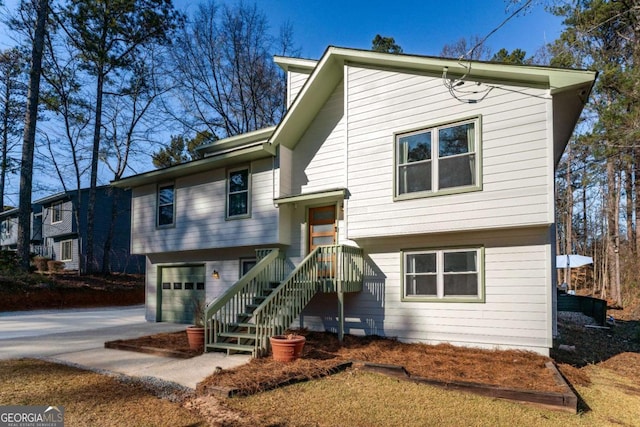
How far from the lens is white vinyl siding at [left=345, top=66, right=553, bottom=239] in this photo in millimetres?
7523

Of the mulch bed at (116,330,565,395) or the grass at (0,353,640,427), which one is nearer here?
the grass at (0,353,640,427)

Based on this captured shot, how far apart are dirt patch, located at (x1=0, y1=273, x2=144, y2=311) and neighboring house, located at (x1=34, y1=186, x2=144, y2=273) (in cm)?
553

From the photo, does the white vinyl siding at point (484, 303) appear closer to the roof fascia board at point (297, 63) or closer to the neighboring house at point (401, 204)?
the neighboring house at point (401, 204)

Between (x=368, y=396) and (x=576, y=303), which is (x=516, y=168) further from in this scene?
(x=576, y=303)

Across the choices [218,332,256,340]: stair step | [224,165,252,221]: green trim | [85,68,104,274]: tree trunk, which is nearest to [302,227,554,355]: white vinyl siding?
[218,332,256,340]: stair step

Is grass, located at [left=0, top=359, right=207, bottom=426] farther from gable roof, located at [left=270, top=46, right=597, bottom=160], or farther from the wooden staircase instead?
gable roof, located at [left=270, top=46, right=597, bottom=160]

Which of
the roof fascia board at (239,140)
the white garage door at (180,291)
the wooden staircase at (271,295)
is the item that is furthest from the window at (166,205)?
the wooden staircase at (271,295)

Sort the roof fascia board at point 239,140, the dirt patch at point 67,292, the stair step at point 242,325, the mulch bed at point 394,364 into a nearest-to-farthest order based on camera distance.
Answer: the mulch bed at point 394,364 < the stair step at point 242,325 < the roof fascia board at point 239,140 < the dirt patch at point 67,292

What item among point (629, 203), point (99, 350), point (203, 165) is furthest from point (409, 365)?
point (629, 203)

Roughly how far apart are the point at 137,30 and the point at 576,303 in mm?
26866

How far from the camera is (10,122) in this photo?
Answer: 2598 cm

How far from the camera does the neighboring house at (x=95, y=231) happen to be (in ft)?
94.9

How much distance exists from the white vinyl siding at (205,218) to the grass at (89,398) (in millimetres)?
5343

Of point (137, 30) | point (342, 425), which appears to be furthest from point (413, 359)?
point (137, 30)
